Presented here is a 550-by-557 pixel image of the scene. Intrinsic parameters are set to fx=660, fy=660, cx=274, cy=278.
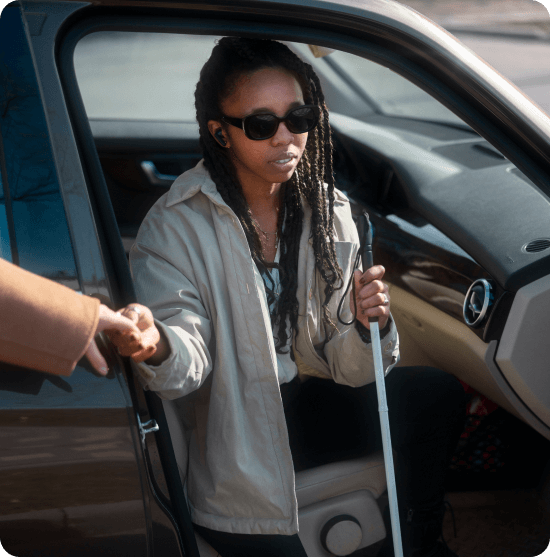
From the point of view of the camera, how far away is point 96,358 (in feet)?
3.84

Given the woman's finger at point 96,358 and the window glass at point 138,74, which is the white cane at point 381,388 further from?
the window glass at point 138,74

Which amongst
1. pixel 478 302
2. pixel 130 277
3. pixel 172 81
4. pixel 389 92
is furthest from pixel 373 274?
pixel 172 81

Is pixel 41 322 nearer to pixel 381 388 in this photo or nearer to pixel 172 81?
pixel 381 388

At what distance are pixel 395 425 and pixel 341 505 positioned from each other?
273mm

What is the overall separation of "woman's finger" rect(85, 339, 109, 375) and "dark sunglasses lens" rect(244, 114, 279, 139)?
702mm

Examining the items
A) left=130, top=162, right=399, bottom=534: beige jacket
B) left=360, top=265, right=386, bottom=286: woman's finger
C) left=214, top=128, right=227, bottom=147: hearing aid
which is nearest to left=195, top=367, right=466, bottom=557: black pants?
left=130, top=162, right=399, bottom=534: beige jacket

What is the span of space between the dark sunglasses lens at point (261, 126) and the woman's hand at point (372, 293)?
41 cm

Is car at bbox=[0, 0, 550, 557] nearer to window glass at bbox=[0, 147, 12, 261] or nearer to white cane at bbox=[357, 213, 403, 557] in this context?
window glass at bbox=[0, 147, 12, 261]

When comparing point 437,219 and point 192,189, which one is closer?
point 192,189

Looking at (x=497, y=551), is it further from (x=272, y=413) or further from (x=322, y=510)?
(x=272, y=413)

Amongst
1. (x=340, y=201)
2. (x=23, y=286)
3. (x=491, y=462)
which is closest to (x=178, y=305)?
(x=23, y=286)

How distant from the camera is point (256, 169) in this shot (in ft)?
5.58

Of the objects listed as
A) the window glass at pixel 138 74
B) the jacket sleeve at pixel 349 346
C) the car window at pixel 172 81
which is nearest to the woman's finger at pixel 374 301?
the jacket sleeve at pixel 349 346

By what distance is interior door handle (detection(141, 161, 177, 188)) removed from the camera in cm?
307
